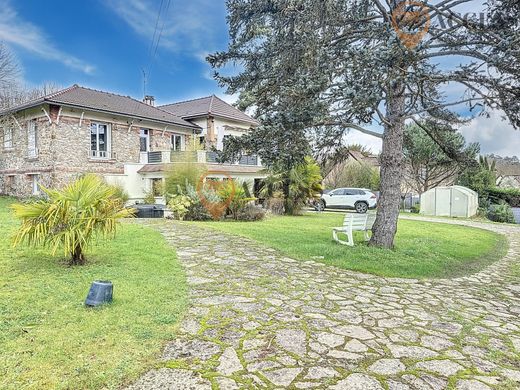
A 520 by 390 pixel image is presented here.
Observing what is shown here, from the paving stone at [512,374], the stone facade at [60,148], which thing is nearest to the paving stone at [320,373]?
the paving stone at [512,374]

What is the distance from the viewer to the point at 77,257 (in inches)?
231

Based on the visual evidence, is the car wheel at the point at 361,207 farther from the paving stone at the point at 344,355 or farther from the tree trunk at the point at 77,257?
the paving stone at the point at 344,355

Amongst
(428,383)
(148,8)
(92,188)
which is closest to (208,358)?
(428,383)

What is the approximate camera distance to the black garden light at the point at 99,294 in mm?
4048

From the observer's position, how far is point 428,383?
2766 mm

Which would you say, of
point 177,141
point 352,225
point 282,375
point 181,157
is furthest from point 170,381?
point 177,141

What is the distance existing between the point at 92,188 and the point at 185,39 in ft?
45.7

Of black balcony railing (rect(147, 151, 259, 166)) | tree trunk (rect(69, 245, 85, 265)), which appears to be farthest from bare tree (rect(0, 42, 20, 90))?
tree trunk (rect(69, 245, 85, 265))

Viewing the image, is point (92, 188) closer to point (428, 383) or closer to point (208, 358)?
point (208, 358)

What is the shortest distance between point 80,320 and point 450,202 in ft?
79.2

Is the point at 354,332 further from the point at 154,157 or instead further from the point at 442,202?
the point at 442,202

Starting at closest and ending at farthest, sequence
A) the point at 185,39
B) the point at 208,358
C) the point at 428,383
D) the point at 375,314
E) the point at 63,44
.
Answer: the point at 428,383 < the point at 208,358 < the point at 375,314 < the point at 185,39 < the point at 63,44

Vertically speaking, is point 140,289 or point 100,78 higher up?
point 100,78

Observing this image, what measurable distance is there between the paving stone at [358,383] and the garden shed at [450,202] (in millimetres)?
23191
